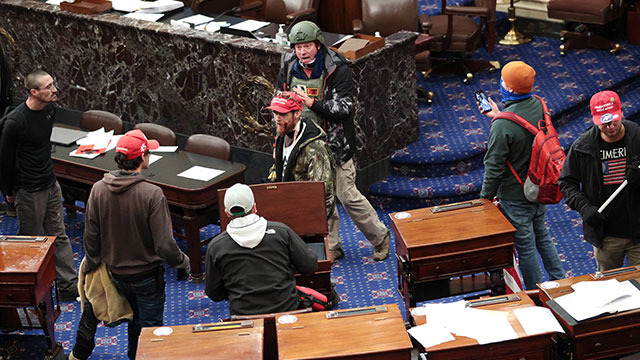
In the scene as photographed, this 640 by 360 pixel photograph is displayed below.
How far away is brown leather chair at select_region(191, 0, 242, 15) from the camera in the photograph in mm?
9812

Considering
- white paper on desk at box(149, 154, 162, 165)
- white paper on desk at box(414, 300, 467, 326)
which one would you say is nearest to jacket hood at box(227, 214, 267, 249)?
white paper on desk at box(414, 300, 467, 326)

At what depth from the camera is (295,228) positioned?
580 centimetres

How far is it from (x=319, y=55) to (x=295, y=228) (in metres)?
1.47

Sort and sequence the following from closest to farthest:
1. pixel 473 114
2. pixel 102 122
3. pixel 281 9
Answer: pixel 102 122, pixel 473 114, pixel 281 9

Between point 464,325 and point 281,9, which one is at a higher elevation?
point 281,9

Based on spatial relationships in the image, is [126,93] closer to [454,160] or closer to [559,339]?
[454,160]

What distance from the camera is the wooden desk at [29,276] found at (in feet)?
17.3

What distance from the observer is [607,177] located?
5.16 metres

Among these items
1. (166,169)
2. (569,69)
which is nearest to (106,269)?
(166,169)

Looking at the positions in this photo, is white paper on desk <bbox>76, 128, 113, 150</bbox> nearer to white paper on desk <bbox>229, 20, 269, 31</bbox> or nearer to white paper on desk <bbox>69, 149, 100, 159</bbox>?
white paper on desk <bbox>69, 149, 100, 159</bbox>

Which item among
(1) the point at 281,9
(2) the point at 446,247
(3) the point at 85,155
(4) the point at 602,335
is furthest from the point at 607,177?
(1) the point at 281,9

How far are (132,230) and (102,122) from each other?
295 cm

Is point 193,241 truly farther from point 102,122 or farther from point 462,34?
point 462,34

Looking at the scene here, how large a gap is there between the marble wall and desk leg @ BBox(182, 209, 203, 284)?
57.2 inches
